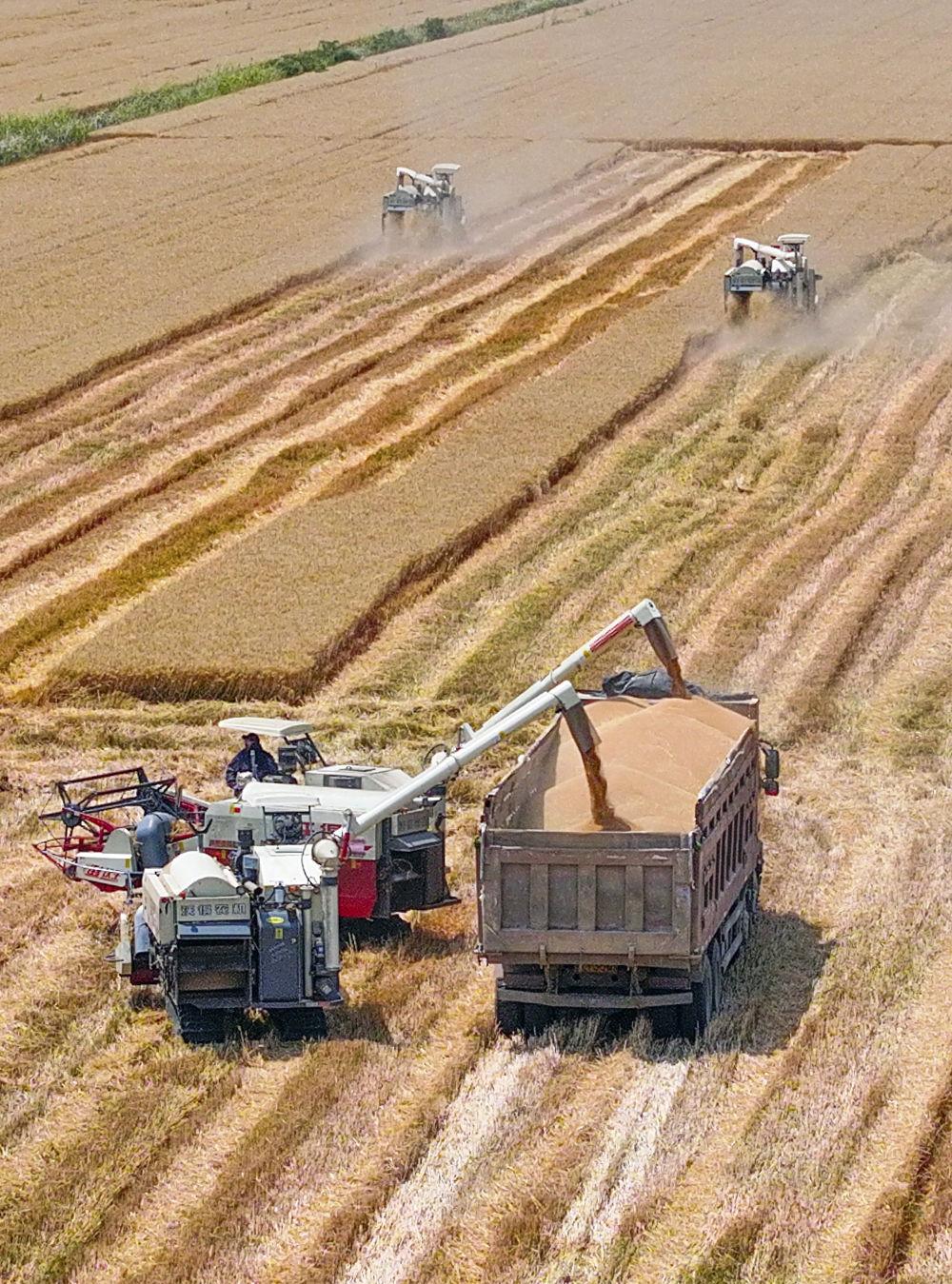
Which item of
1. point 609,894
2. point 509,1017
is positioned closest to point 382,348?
point 509,1017

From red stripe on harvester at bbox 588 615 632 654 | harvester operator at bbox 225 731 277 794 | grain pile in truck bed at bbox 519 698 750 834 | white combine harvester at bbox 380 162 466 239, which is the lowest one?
harvester operator at bbox 225 731 277 794

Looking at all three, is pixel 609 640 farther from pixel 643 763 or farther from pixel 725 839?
pixel 725 839

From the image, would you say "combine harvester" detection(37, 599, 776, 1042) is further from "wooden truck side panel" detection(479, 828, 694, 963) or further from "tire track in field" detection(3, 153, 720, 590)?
"tire track in field" detection(3, 153, 720, 590)

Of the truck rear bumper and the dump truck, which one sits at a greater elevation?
the dump truck

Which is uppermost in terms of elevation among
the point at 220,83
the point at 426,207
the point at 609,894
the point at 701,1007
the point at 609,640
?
the point at 220,83

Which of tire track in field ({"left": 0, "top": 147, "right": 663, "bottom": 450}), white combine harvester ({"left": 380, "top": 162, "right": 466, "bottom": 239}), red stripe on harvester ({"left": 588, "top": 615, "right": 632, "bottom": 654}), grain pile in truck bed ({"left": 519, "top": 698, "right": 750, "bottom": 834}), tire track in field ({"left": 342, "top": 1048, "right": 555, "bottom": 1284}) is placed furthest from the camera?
white combine harvester ({"left": 380, "top": 162, "right": 466, "bottom": 239})

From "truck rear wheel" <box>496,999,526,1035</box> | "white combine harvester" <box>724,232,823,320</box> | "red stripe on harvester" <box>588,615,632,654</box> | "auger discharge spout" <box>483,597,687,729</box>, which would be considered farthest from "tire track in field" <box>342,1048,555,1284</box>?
"white combine harvester" <box>724,232,823,320</box>
